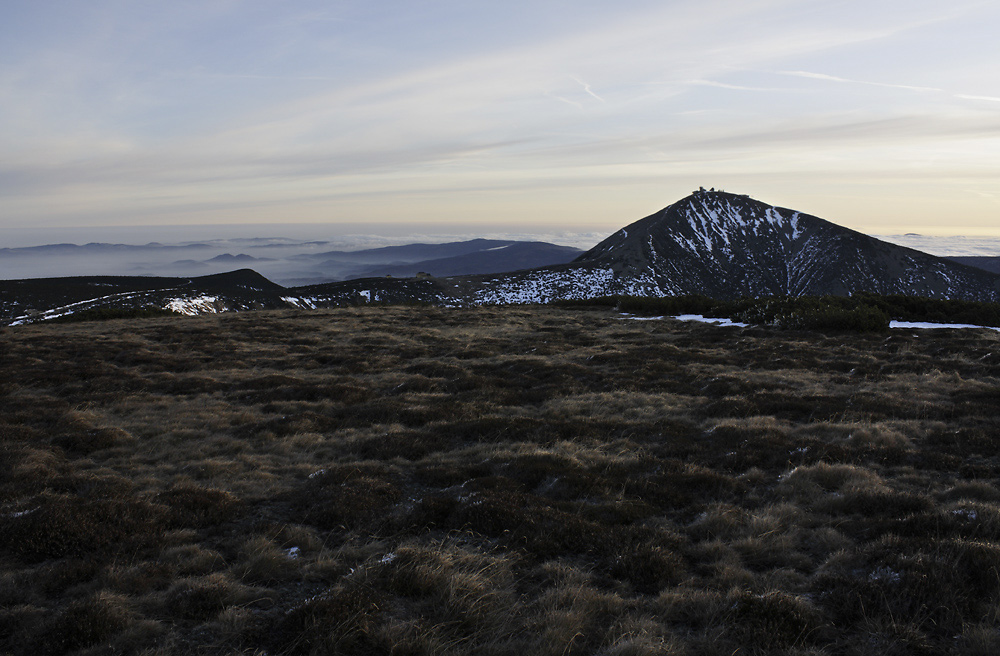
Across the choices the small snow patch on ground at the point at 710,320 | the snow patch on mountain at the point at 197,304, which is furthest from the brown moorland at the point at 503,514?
the snow patch on mountain at the point at 197,304

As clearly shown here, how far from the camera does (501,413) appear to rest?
14.5 meters

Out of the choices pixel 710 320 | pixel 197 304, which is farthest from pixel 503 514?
pixel 197 304

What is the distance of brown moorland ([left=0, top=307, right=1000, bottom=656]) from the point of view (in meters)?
5.00

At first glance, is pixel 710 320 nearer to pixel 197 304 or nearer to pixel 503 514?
pixel 503 514

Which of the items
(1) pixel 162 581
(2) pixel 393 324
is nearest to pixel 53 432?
(1) pixel 162 581

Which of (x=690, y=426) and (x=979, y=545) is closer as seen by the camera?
(x=979, y=545)

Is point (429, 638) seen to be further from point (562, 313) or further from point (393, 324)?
point (562, 313)

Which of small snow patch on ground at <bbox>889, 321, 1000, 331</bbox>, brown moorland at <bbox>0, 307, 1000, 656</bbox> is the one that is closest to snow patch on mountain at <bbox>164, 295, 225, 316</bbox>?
brown moorland at <bbox>0, 307, 1000, 656</bbox>

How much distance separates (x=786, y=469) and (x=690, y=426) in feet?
11.0

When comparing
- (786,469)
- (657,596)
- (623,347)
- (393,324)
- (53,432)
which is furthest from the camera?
(393,324)

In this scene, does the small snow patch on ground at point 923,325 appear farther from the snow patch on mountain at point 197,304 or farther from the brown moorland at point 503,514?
the snow patch on mountain at point 197,304

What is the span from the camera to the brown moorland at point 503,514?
500 centimetres

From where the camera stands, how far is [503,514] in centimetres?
761

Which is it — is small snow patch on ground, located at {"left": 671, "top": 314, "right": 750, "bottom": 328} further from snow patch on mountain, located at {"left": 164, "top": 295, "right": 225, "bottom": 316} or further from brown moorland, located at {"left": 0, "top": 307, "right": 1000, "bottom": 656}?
snow patch on mountain, located at {"left": 164, "top": 295, "right": 225, "bottom": 316}
